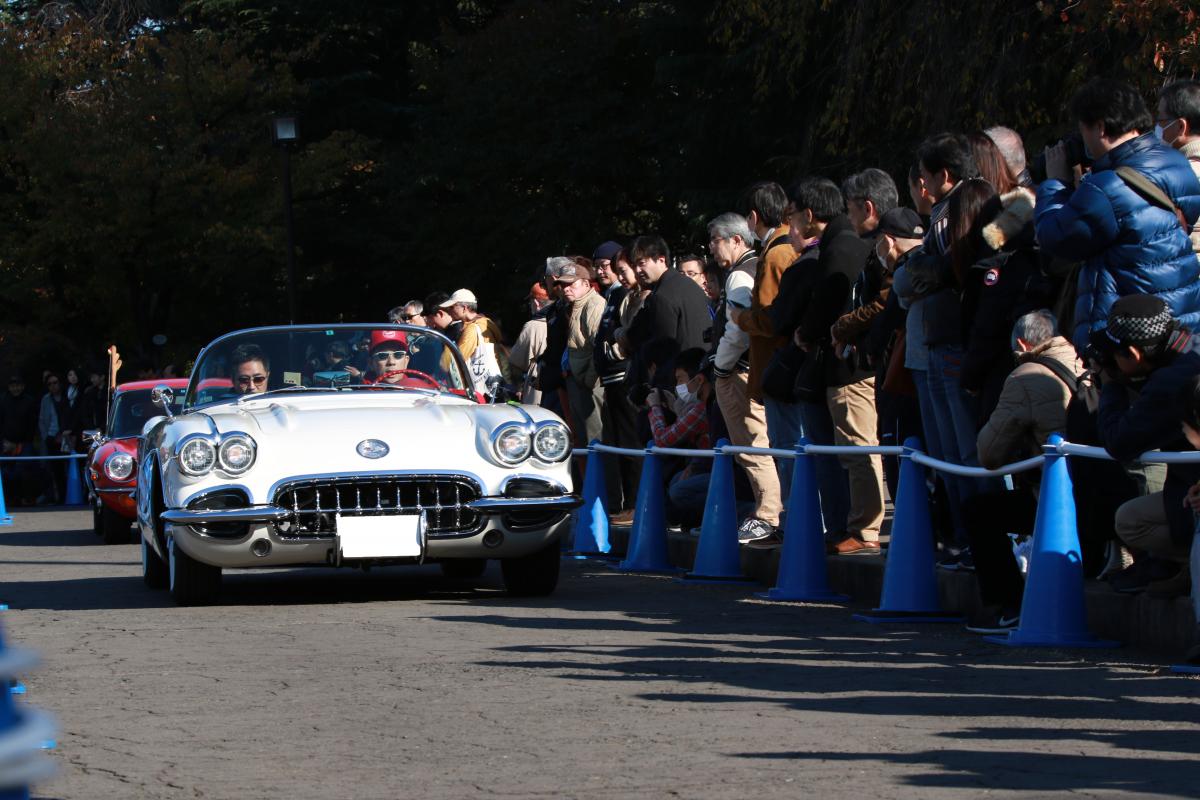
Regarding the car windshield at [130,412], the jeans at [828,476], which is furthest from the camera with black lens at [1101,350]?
the car windshield at [130,412]

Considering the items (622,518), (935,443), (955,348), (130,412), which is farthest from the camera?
(130,412)

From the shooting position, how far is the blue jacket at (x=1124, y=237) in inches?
319

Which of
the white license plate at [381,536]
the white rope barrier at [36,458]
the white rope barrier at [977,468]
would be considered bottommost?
the white license plate at [381,536]

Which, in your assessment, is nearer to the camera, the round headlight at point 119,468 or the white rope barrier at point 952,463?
the white rope barrier at point 952,463

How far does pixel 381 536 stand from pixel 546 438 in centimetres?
110

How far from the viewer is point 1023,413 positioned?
335 inches

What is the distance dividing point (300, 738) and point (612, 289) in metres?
9.53

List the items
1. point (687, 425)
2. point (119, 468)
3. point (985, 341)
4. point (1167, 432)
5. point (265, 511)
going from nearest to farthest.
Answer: point (1167, 432) → point (985, 341) → point (265, 511) → point (687, 425) → point (119, 468)

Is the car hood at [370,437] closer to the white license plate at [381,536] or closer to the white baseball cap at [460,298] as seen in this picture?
the white license plate at [381,536]

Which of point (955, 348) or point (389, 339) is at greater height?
point (389, 339)

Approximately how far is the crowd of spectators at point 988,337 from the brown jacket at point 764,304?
13 millimetres

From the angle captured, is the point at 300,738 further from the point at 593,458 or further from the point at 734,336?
the point at 593,458

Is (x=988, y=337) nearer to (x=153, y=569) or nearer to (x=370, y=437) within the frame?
Result: (x=370, y=437)

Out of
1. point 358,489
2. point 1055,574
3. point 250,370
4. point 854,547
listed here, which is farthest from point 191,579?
point 1055,574
